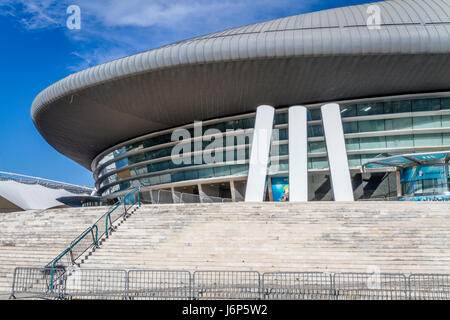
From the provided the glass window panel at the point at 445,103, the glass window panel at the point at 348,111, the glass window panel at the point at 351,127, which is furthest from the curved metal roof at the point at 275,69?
the glass window panel at the point at 351,127

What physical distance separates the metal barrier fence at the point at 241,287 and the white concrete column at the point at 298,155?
45.7 feet

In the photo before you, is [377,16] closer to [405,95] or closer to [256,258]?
[405,95]

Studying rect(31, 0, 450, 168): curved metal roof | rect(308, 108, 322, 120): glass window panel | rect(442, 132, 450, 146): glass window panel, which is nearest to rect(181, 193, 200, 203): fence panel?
rect(31, 0, 450, 168): curved metal roof

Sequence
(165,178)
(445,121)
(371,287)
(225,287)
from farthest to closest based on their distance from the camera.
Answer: (165,178) < (445,121) < (371,287) < (225,287)

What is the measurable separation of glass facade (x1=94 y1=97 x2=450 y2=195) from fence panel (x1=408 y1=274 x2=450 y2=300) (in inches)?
832

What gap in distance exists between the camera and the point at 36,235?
1731 cm

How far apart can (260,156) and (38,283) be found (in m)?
17.3

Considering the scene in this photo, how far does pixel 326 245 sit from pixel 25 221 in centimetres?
1357

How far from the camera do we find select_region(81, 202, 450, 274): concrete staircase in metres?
13.0

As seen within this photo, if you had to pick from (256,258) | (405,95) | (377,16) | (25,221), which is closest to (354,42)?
(377,16)

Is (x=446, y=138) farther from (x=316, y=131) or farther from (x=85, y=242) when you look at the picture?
(x=85, y=242)

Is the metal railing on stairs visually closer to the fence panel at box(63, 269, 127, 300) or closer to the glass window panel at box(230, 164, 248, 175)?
the fence panel at box(63, 269, 127, 300)

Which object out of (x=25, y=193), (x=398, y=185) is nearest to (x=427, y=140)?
(x=398, y=185)

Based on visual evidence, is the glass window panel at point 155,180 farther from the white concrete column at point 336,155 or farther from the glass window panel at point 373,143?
the glass window panel at point 373,143
